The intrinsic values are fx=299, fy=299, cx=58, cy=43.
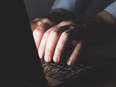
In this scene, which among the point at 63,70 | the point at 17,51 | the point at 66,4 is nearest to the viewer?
the point at 17,51

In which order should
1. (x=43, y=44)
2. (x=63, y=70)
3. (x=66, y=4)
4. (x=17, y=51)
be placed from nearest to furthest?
(x=17, y=51) → (x=63, y=70) → (x=43, y=44) → (x=66, y=4)

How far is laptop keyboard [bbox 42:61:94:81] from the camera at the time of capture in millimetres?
619

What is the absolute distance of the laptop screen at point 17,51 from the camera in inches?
18.6

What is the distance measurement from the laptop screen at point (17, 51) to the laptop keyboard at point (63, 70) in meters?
0.11

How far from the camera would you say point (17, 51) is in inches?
19.7

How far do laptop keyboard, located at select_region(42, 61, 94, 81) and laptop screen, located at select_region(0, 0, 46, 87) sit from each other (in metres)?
0.11

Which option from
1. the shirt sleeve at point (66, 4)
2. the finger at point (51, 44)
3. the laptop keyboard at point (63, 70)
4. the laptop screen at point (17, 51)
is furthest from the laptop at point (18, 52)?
the shirt sleeve at point (66, 4)

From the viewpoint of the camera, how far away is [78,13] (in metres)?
1.15

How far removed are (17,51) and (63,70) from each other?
0.17 m

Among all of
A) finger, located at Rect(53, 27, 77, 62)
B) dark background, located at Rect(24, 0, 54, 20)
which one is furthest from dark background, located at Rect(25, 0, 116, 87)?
finger, located at Rect(53, 27, 77, 62)

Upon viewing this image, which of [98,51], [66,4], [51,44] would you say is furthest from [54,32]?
[66,4]

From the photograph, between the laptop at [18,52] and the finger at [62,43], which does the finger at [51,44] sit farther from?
the laptop at [18,52]

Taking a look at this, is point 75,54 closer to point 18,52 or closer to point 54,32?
point 54,32

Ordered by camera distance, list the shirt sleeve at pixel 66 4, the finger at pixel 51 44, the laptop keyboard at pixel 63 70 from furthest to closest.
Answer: the shirt sleeve at pixel 66 4, the finger at pixel 51 44, the laptop keyboard at pixel 63 70
